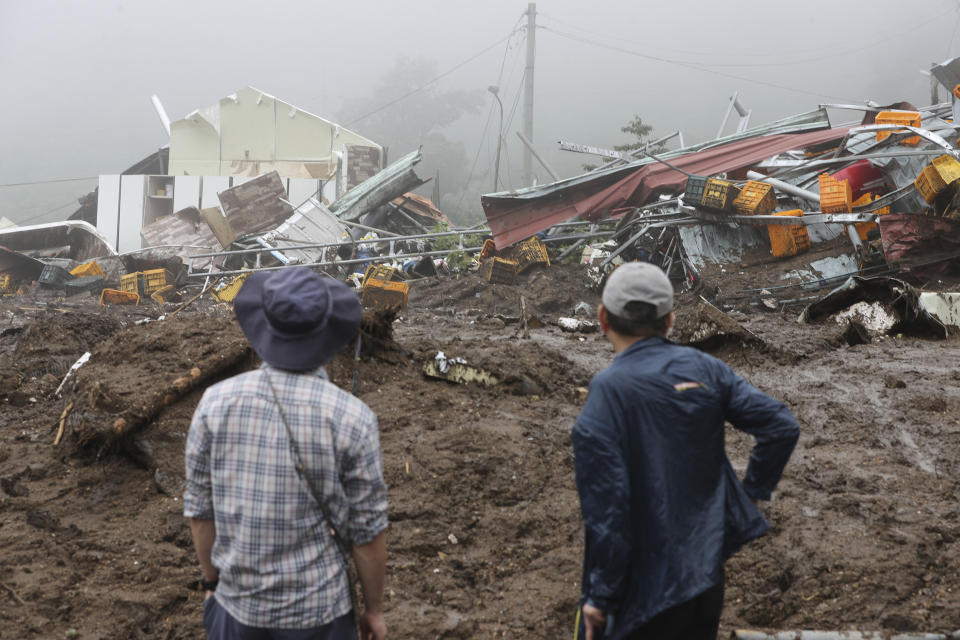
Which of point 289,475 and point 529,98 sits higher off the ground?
point 529,98

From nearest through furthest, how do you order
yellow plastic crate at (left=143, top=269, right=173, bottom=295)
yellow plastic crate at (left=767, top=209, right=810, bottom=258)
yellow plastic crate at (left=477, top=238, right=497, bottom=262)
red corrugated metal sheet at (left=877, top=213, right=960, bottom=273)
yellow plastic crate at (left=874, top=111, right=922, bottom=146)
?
red corrugated metal sheet at (left=877, top=213, right=960, bottom=273) → yellow plastic crate at (left=767, top=209, right=810, bottom=258) → yellow plastic crate at (left=874, top=111, right=922, bottom=146) → yellow plastic crate at (left=477, top=238, right=497, bottom=262) → yellow plastic crate at (left=143, top=269, right=173, bottom=295)

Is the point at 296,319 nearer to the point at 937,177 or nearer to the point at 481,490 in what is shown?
the point at 481,490

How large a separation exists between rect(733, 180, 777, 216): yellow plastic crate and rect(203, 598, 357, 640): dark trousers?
1040 centimetres

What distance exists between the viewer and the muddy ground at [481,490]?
3158mm

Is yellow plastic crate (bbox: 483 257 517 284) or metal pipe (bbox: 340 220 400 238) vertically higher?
metal pipe (bbox: 340 220 400 238)

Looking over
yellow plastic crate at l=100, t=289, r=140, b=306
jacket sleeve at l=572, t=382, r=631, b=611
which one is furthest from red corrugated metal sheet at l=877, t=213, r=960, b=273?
yellow plastic crate at l=100, t=289, r=140, b=306

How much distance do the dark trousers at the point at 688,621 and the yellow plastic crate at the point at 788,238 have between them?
31.9 feet

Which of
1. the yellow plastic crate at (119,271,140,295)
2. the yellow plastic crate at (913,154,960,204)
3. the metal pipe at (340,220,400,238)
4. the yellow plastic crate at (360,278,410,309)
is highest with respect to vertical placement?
the yellow plastic crate at (913,154,960,204)

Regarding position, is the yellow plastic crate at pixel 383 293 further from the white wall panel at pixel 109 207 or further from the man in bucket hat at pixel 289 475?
the white wall panel at pixel 109 207

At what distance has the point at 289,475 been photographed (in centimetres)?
168

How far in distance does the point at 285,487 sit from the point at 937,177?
34.0ft

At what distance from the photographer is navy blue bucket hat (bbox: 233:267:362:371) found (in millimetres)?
1702

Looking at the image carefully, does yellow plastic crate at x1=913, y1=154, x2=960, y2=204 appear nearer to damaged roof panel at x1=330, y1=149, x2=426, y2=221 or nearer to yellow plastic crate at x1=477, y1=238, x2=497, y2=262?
yellow plastic crate at x1=477, y1=238, x2=497, y2=262

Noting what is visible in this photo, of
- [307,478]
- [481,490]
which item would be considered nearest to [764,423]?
[307,478]
